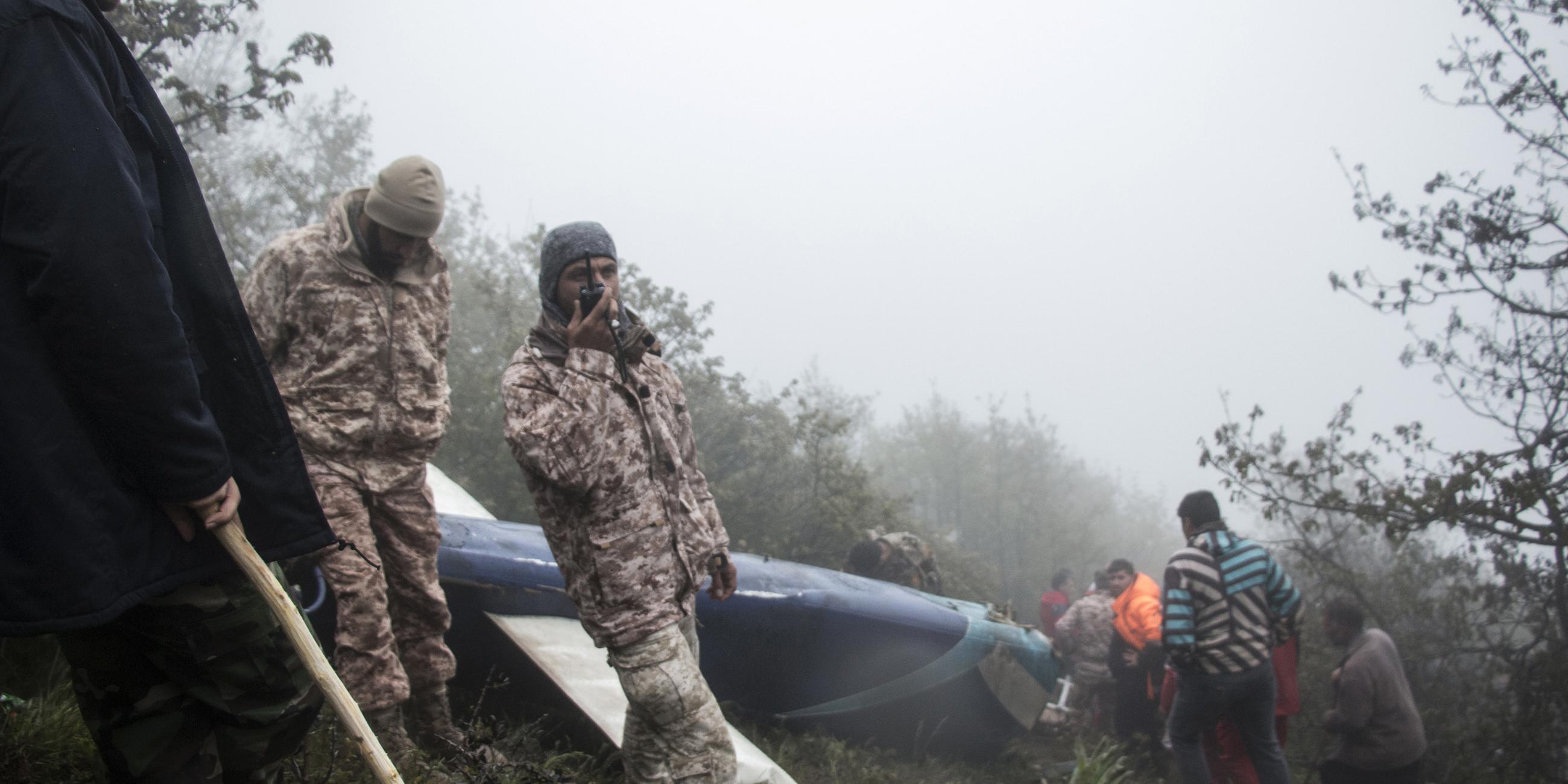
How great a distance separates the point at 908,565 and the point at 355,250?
22.7 ft

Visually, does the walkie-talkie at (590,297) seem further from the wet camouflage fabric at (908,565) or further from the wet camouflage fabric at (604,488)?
the wet camouflage fabric at (908,565)

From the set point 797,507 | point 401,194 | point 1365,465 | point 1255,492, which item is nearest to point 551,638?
point 401,194

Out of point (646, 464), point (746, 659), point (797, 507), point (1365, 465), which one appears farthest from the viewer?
point (797, 507)

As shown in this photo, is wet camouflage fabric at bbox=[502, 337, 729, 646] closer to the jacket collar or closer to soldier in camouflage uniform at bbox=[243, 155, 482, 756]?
soldier in camouflage uniform at bbox=[243, 155, 482, 756]

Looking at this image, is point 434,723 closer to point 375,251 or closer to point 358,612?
point 358,612

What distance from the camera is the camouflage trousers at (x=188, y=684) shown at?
1623 mm

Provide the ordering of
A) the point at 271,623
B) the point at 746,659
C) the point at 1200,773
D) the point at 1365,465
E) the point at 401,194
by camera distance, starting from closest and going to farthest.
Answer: the point at 271,623
the point at 401,194
the point at 746,659
the point at 1200,773
the point at 1365,465

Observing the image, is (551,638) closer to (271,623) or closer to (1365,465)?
(271,623)

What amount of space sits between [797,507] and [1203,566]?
262 inches

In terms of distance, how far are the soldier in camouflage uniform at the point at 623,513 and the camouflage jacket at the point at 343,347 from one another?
53 centimetres

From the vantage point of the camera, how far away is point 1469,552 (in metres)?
8.10

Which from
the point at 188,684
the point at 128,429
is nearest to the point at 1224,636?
the point at 188,684

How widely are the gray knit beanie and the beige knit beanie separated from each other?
41cm

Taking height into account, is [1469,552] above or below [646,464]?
above
